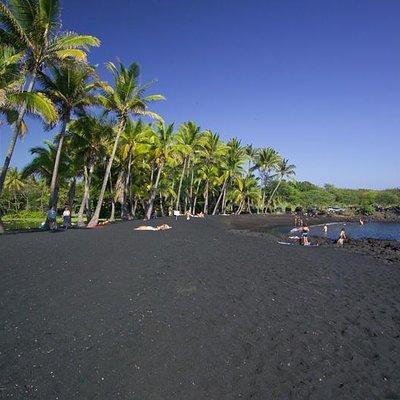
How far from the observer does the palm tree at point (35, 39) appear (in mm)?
18062

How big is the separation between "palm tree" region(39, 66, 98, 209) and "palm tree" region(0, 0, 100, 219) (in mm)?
2684

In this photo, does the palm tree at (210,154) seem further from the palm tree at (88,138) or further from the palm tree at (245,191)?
the palm tree at (88,138)

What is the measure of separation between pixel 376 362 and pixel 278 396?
2306mm

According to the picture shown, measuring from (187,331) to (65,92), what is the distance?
2007 cm

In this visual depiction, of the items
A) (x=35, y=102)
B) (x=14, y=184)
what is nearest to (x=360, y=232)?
(x=35, y=102)

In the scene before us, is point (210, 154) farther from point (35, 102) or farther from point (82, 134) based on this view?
point (35, 102)

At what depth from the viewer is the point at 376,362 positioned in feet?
22.2

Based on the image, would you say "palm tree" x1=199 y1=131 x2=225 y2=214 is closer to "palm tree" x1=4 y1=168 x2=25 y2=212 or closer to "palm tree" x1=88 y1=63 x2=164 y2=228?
"palm tree" x1=88 y1=63 x2=164 y2=228

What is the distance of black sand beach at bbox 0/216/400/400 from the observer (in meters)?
5.66

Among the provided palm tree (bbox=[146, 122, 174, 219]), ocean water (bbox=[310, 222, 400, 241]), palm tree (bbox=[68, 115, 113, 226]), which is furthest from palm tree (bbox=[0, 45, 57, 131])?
ocean water (bbox=[310, 222, 400, 241])

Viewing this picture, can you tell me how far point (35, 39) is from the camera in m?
18.8

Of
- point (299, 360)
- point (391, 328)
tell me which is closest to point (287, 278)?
point (391, 328)

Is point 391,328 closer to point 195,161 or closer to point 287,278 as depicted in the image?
point 287,278

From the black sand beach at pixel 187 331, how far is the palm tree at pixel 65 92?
39.2ft
